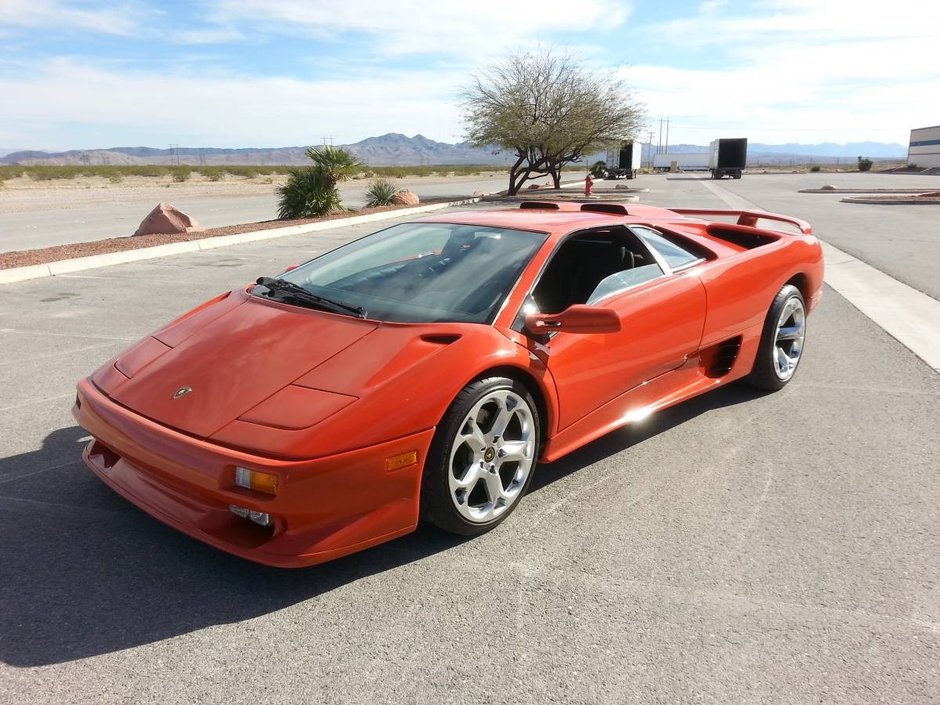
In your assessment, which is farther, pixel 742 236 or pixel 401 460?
pixel 742 236

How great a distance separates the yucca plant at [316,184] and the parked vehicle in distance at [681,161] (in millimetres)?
84151

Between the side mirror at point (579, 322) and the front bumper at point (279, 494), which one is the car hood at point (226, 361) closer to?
the front bumper at point (279, 494)

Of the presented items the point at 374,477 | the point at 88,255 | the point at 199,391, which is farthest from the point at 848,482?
the point at 88,255

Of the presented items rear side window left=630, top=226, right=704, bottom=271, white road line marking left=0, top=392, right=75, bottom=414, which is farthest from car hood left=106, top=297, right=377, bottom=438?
rear side window left=630, top=226, right=704, bottom=271

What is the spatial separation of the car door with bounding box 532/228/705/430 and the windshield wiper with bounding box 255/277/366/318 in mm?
860

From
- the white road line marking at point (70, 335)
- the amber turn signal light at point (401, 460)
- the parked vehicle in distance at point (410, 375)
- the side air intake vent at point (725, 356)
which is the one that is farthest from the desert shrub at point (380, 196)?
the amber turn signal light at point (401, 460)

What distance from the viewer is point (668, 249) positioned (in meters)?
4.48

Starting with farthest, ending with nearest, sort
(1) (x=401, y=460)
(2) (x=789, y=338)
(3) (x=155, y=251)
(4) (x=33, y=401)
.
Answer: (3) (x=155, y=251) < (2) (x=789, y=338) < (4) (x=33, y=401) < (1) (x=401, y=460)

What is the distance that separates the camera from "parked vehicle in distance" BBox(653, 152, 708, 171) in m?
98.7

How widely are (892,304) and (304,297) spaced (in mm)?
7074

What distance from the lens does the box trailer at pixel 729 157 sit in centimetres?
6019

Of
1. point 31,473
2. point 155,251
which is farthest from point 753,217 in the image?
point 155,251

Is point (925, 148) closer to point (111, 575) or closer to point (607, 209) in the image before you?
point (607, 209)

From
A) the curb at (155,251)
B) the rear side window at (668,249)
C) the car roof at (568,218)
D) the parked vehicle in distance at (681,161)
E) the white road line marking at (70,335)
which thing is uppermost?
the parked vehicle in distance at (681,161)
